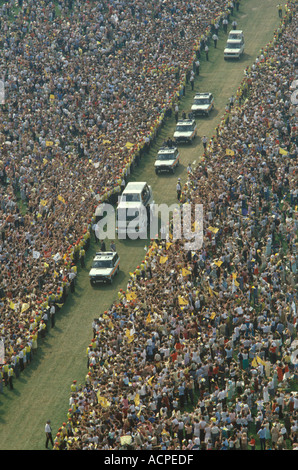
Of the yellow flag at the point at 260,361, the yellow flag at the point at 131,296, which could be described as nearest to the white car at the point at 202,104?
the yellow flag at the point at 131,296

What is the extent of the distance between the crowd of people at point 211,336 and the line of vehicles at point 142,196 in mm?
2062

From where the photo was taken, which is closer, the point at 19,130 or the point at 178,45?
the point at 19,130

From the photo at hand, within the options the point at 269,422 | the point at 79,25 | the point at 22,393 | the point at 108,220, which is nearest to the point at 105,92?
the point at 79,25

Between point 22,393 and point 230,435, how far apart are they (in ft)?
37.1

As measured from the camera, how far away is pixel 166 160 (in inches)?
2670

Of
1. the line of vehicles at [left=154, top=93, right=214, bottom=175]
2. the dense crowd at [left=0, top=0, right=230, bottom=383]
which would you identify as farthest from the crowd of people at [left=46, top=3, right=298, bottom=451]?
the dense crowd at [left=0, top=0, right=230, bottom=383]

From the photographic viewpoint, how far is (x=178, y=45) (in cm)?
8331

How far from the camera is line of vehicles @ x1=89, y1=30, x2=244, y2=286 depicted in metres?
56.7

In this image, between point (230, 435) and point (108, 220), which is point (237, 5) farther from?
point (230, 435)

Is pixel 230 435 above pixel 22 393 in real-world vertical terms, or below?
above

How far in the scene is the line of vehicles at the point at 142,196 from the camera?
56.7 m

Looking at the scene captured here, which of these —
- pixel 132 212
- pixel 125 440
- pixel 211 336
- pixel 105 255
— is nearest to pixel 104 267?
pixel 105 255
